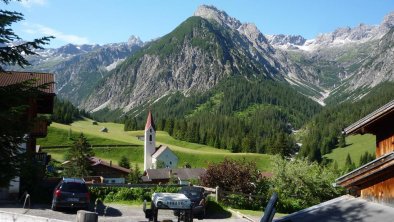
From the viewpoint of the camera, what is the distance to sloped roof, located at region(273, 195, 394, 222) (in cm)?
935

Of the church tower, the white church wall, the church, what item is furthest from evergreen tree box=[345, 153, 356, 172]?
the church tower

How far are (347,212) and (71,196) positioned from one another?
16.4m

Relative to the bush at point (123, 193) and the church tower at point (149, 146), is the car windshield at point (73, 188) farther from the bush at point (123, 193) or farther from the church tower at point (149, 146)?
the church tower at point (149, 146)

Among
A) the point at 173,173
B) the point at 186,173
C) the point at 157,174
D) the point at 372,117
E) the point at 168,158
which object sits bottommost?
the point at 157,174

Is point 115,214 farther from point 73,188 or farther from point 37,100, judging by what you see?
point 37,100

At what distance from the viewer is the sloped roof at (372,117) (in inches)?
447

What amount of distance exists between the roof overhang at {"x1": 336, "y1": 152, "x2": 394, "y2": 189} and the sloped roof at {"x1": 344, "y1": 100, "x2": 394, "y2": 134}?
2.00 metres

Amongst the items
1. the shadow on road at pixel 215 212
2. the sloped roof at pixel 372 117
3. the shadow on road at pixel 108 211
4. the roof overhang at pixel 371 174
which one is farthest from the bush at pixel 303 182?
the roof overhang at pixel 371 174

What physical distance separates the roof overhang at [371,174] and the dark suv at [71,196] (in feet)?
50.9

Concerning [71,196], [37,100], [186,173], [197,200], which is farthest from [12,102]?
[186,173]

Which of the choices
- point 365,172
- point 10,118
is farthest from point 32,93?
point 365,172

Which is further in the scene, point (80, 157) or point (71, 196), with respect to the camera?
point (80, 157)

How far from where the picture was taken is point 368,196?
10.4 metres

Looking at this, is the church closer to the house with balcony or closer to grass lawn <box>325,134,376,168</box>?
grass lawn <box>325,134,376,168</box>
